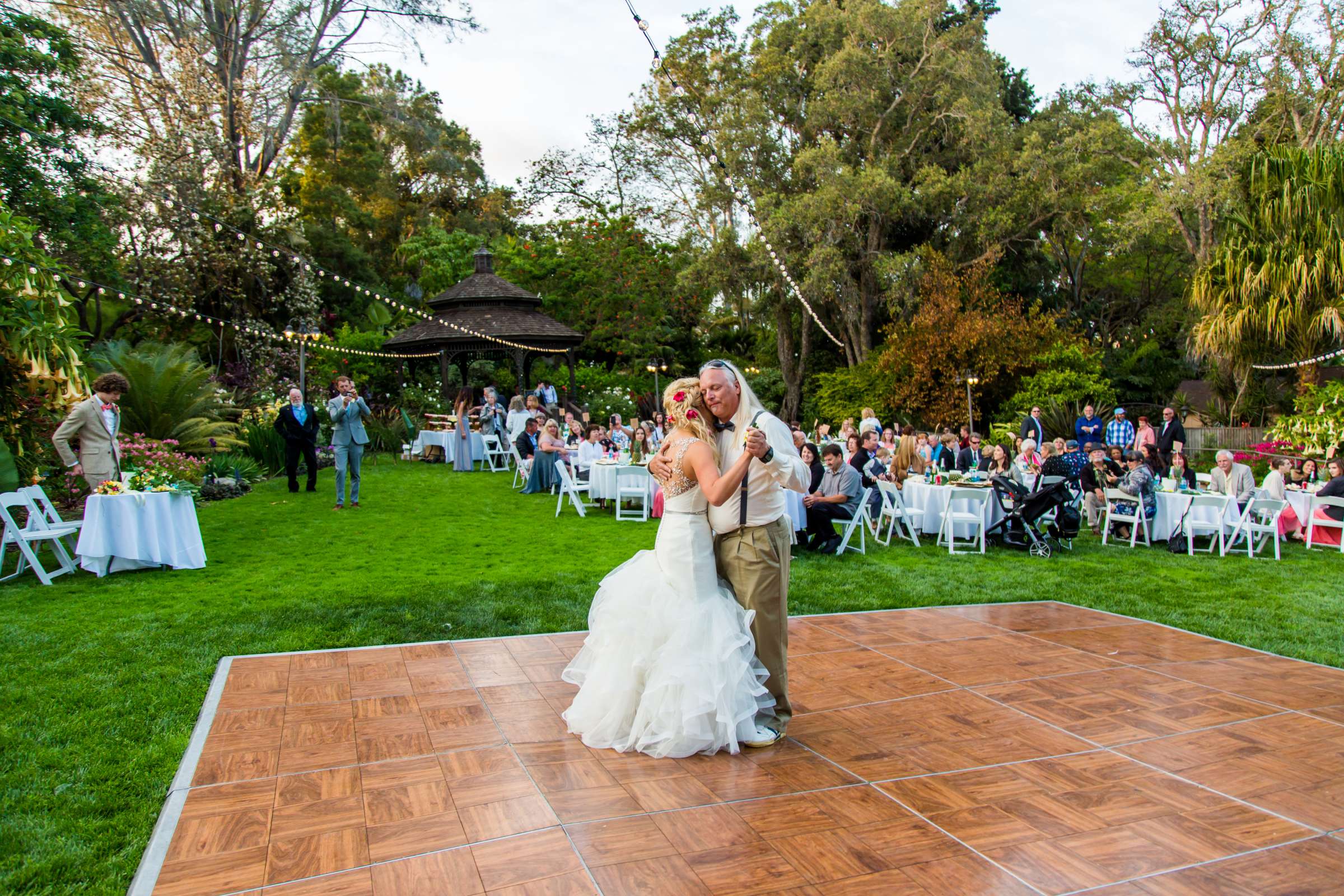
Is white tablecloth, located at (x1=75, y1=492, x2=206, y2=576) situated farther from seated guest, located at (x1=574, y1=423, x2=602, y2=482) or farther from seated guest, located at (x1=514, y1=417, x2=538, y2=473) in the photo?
seated guest, located at (x1=514, y1=417, x2=538, y2=473)

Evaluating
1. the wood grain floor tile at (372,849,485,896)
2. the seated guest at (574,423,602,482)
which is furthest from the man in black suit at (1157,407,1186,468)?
the wood grain floor tile at (372,849,485,896)

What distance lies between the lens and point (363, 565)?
782 centimetres

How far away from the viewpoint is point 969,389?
20016mm

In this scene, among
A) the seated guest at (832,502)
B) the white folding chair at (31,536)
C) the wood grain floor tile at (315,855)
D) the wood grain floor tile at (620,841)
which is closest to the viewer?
the wood grain floor tile at (315,855)

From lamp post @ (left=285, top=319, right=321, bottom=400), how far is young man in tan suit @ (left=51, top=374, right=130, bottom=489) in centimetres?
1036

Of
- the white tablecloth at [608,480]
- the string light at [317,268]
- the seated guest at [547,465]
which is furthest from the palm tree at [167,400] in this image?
the white tablecloth at [608,480]

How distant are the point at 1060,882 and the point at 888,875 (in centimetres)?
52

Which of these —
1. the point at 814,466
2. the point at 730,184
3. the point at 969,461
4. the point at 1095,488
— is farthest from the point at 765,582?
the point at 730,184

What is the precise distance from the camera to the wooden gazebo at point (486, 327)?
20188mm

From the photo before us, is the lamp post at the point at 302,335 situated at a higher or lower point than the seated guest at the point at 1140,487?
higher

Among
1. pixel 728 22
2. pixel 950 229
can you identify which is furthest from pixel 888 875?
pixel 728 22

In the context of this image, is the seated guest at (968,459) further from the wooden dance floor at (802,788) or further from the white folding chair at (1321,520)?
the wooden dance floor at (802,788)

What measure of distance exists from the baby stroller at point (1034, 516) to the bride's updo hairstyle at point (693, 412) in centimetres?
649

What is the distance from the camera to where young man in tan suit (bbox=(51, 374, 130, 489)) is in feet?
24.7
